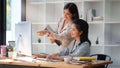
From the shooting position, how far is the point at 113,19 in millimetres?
5523

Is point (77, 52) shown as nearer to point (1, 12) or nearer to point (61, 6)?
point (61, 6)

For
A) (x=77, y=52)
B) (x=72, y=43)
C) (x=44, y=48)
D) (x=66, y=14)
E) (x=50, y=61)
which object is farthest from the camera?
(x=44, y=48)

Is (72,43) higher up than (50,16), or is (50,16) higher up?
(50,16)

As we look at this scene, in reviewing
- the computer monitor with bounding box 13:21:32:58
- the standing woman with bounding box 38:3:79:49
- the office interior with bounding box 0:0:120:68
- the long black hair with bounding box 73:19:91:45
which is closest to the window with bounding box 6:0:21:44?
the office interior with bounding box 0:0:120:68

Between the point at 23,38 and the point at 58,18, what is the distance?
2.39 meters

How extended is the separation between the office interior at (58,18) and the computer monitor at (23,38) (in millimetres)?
1662

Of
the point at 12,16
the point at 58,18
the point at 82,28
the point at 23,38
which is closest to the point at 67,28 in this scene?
the point at 82,28

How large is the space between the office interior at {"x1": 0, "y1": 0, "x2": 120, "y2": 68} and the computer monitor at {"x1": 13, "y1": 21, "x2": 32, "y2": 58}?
65.4 inches

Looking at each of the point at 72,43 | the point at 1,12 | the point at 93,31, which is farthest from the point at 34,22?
the point at 72,43

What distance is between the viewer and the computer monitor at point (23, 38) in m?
3.53

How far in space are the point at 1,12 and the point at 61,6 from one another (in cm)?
134

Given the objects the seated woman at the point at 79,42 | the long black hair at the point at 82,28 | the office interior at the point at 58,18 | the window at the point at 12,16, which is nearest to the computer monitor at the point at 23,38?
the seated woman at the point at 79,42

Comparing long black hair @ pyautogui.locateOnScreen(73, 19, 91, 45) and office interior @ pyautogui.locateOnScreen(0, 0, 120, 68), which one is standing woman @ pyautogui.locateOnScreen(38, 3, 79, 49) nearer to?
long black hair @ pyautogui.locateOnScreen(73, 19, 91, 45)

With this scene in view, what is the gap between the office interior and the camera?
553 centimetres
